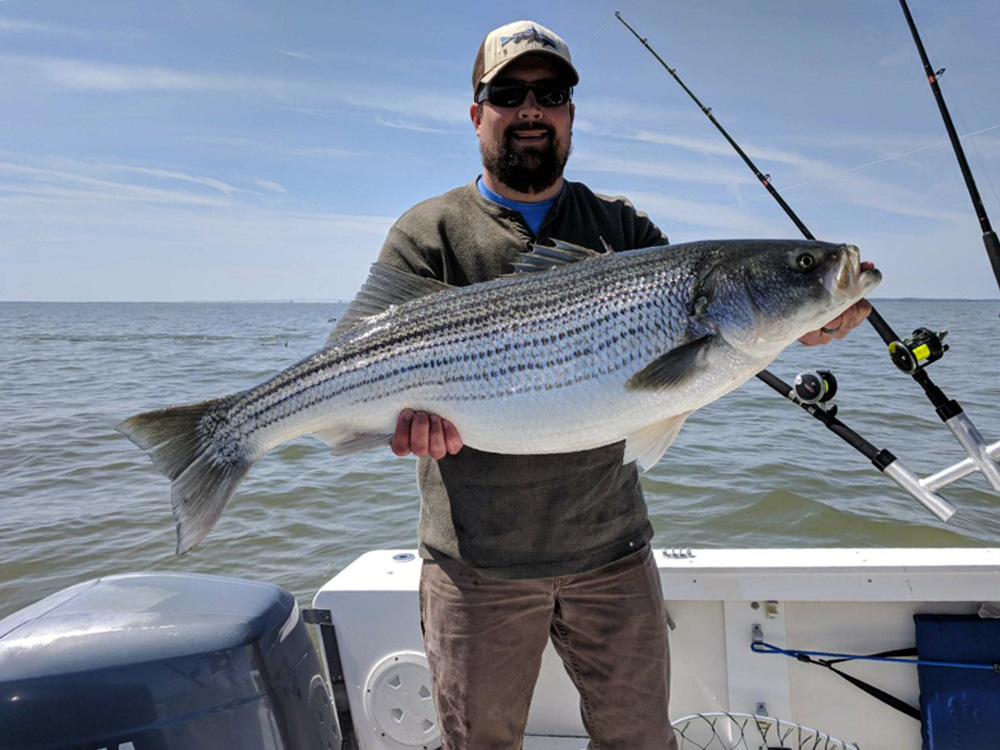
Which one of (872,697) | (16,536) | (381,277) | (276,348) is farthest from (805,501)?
(276,348)

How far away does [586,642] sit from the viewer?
9.18ft

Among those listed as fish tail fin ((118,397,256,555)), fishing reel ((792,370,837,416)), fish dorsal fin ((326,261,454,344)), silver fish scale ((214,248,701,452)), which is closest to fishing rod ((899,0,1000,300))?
fishing reel ((792,370,837,416))

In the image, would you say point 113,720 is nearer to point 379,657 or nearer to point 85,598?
point 85,598

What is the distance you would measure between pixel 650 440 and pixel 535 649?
0.93m

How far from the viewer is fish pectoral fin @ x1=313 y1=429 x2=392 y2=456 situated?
2.76 meters

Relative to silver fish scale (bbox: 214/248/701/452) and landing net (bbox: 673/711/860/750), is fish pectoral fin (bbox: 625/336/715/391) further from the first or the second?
landing net (bbox: 673/711/860/750)

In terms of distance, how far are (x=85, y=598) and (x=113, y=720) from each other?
52 cm

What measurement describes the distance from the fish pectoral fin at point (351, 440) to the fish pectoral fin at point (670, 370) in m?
0.96

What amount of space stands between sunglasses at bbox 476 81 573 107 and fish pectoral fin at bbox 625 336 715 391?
1.21 meters

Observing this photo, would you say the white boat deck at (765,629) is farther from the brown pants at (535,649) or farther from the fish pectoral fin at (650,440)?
the fish pectoral fin at (650,440)

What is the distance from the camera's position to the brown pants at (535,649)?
8.84 feet

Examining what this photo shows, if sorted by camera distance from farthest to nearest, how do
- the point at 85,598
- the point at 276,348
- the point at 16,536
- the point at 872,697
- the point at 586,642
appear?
1. the point at 276,348
2. the point at 16,536
3. the point at 872,697
4. the point at 586,642
5. the point at 85,598

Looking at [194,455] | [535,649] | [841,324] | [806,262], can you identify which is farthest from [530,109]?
[535,649]

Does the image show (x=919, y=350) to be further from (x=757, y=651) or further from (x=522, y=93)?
(x=522, y=93)
